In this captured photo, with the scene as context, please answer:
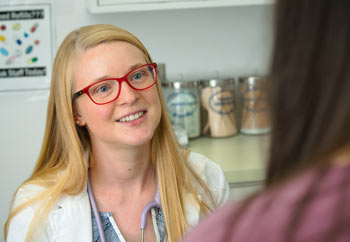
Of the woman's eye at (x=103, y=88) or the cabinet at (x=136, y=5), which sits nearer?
the woman's eye at (x=103, y=88)

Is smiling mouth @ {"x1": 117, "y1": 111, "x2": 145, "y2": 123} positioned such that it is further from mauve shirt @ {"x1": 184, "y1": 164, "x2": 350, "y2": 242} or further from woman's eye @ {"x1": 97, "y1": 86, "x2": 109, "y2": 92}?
mauve shirt @ {"x1": 184, "y1": 164, "x2": 350, "y2": 242}

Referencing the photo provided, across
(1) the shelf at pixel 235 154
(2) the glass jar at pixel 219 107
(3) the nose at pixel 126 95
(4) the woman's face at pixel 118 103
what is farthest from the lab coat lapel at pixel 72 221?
(2) the glass jar at pixel 219 107

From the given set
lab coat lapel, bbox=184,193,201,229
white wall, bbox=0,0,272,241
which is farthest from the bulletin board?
lab coat lapel, bbox=184,193,201,229

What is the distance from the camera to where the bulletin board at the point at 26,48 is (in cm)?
231

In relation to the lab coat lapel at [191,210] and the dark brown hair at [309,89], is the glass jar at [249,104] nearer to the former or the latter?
the lab coat lapel at [191,210]

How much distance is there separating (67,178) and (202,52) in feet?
4.24

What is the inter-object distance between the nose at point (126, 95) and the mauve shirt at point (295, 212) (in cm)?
89

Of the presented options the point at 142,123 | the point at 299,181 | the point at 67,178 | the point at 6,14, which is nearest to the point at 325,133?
the point at 299,181

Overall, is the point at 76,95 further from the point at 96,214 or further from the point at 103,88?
the point at 96,214

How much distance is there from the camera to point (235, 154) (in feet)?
6.74

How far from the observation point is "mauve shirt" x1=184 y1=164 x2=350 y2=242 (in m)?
0.39

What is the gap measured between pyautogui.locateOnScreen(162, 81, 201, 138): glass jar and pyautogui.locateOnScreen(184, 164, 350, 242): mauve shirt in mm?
1755

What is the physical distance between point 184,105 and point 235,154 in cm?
35

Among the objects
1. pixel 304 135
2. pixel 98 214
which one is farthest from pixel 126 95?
pixel 304 135
